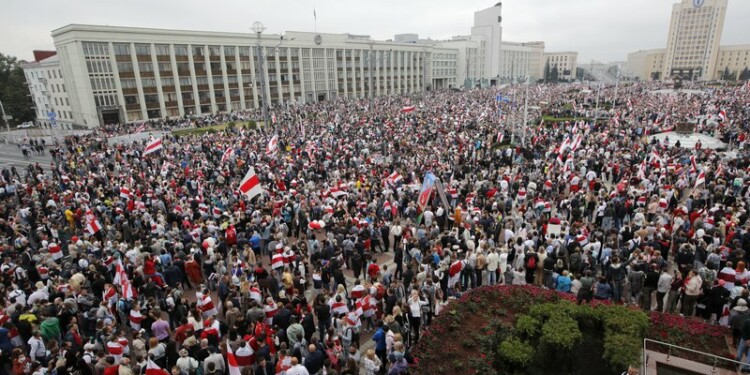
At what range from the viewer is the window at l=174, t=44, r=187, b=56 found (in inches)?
2244

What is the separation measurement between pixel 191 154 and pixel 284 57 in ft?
162

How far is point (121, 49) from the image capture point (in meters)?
51.0

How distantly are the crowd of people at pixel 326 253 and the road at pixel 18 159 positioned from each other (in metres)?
9.49

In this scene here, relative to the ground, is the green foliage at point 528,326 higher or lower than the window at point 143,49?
lower

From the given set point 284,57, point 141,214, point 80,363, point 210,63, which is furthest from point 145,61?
point 80,363

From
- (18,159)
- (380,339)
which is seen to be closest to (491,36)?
(18,159)

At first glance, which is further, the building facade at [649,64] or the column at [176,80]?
the building facade at [649,64]

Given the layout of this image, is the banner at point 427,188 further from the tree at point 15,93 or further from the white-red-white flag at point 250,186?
the tree at point 15,93

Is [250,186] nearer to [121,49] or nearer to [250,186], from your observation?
[250,186]

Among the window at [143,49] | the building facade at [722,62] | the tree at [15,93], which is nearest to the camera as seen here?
the window at [143,49]

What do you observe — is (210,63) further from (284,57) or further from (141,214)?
(141,214)

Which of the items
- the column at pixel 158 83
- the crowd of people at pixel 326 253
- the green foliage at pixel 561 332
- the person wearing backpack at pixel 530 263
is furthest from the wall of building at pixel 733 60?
the green foliage at pixel 561 332

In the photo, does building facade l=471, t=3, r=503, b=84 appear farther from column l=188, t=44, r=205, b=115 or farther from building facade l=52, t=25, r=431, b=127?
column l=188, t=44, r=205, b=115

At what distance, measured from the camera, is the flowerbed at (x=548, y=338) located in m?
8.02
